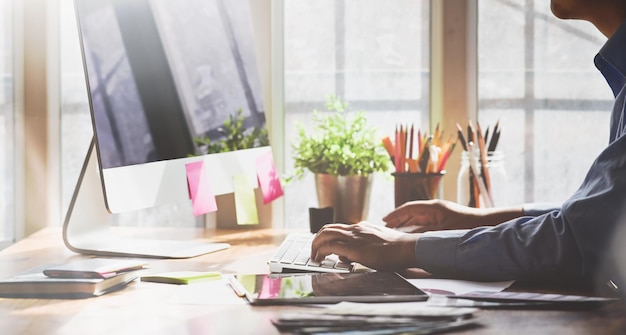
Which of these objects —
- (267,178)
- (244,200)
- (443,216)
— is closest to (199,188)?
(244,200)

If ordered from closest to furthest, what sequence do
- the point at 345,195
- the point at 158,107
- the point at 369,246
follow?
the point at 369,246
the point at 158,107
the point at 345,195

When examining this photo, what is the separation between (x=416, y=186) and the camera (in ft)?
5.58

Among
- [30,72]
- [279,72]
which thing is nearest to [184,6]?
[279,72]

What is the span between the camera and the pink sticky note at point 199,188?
1463mm

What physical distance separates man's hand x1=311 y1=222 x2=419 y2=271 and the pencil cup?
1.78 ft

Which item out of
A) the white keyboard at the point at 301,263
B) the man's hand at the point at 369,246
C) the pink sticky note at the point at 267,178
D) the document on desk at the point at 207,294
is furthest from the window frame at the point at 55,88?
the document on desk at the point at 207,294

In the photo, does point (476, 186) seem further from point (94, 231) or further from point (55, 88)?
point (55, 88)

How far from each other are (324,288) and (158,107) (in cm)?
62

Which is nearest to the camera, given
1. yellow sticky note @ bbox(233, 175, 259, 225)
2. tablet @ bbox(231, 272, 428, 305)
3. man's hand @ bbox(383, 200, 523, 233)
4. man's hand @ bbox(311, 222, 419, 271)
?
tablet @ bbox(231, 272, 428, 305)

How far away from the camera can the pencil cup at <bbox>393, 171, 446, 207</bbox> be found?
1.70 meters

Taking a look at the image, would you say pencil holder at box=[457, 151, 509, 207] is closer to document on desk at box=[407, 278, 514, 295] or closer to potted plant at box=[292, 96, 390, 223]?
potted plant at box=[292, 96, 390, 223]

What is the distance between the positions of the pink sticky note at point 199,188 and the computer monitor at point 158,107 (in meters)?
0.01

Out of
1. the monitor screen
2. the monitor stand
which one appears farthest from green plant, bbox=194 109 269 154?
the monitor stand

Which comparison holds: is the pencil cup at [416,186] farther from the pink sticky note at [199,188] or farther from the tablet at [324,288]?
the tablet at [324,288]
